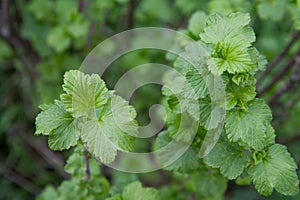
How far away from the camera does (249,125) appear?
107 centimetres

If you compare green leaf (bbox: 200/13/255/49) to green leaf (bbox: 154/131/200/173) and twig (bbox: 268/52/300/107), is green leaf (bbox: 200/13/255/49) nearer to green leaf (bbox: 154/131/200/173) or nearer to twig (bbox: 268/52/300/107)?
green leaf (bbox: 154/131/200/173)

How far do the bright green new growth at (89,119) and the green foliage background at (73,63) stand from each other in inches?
30.2

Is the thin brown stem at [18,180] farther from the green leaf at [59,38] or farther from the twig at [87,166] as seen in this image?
the twig at [87,166]

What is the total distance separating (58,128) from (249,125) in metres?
0.45

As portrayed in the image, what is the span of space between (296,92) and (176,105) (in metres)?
1.09

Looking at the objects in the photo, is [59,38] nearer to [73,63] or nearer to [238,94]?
[73,63]

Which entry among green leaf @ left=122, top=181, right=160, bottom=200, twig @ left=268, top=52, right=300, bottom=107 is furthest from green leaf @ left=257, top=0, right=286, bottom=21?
green leaf @ left=122, top=181, right=160, bottom=200

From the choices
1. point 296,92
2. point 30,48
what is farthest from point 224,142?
point 30,48

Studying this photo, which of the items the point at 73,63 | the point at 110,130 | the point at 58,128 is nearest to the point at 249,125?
the point at 110,130

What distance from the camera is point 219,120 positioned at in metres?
1.10

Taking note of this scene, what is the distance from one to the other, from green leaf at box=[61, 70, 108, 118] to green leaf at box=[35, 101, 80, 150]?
40mm

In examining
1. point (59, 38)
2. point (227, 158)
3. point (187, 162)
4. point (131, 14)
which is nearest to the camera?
point (227, 158)

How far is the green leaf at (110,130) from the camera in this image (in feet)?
3.29

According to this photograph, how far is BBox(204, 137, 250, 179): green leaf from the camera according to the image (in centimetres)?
113
